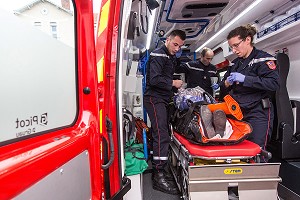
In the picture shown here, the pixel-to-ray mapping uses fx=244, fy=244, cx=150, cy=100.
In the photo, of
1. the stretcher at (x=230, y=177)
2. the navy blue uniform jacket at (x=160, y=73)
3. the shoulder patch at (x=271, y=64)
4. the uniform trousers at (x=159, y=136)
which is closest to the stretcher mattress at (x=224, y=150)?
the stretcher at (x=230, y=177)

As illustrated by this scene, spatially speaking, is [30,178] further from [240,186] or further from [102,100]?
[240,186]

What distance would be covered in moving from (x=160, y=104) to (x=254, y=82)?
4.04ft

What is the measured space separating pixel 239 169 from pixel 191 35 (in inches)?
162

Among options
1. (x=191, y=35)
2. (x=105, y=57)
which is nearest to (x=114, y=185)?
(x=105, y=57)

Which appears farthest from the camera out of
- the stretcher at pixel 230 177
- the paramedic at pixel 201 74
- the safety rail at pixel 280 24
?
the paramedic at pixel 201 74

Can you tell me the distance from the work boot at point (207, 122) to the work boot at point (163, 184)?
1048mm

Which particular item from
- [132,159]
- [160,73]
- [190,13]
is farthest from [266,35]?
[132,159]

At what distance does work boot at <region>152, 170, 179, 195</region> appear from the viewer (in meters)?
3.11

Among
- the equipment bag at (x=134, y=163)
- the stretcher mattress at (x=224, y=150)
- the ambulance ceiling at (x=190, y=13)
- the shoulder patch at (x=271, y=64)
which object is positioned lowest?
the equipment bag at (x=134, y=163)

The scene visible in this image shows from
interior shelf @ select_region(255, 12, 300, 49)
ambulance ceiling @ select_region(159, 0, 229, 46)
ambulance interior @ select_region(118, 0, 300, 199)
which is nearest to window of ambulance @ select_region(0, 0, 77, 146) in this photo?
ambulance interior @ select_region(118, 0, 300, 199)

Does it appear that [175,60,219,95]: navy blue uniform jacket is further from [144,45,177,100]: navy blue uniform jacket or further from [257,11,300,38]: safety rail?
[144,45,177,100]: navy blue uniform jacket

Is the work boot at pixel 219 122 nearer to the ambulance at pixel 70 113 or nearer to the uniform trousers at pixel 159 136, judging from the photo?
the ambulance at pixel 70 113

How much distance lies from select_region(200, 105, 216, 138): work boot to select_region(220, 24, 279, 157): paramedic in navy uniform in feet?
1.97

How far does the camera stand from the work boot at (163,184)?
3.11 metres
